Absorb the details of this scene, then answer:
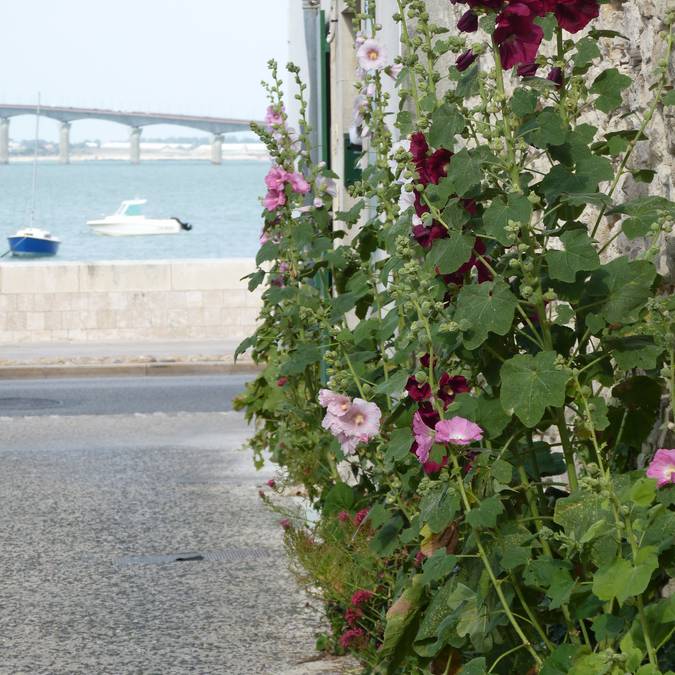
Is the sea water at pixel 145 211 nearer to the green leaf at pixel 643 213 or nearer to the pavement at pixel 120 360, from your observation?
the pavement at pixel 120 360

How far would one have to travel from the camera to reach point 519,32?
3041mm

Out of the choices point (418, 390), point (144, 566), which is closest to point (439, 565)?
point (418, 390)

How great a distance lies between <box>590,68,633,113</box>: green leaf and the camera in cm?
332

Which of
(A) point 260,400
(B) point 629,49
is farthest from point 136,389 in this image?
(B) point 629,49

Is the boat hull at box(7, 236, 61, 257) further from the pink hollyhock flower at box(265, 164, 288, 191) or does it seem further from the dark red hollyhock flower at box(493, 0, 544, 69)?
the dark red hollyhock flower at box(493, 0, 544, 69)

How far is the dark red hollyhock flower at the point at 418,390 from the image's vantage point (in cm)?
322

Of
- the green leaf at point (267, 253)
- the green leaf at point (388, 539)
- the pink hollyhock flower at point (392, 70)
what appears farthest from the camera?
the green leaf at point (267, 253)

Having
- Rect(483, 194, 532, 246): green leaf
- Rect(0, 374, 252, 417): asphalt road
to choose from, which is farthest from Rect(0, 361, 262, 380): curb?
Rect(483, 194, 532, 246): green leaf

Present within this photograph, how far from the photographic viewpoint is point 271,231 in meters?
6.40

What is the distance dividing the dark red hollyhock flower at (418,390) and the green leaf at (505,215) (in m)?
0.47

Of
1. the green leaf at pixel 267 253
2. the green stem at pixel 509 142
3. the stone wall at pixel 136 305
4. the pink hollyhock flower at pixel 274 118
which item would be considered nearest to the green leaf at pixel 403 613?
A: the green stem at pixel 509 142

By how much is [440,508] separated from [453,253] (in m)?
0.59

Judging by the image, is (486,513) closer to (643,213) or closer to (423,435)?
(423,435)

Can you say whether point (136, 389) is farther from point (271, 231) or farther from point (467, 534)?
point (467, 534)
